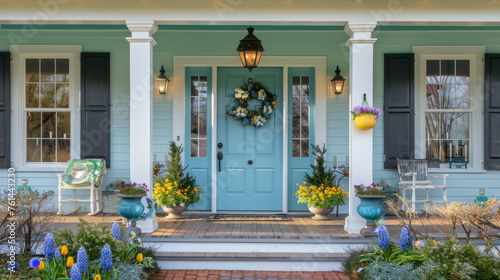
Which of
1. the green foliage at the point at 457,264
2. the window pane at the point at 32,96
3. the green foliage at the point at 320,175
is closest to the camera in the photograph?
the green foliage at the point at 457,264

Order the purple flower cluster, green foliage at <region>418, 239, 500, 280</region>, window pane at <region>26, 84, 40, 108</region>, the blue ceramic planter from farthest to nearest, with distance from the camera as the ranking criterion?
window pane at <region>26, 84, 40, 108</region> → the purple flower cluster → the blue ceramic planter → green foliage at <region>418, 239, 500, 280</region>

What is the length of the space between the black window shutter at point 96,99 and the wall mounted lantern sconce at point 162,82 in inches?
29.5

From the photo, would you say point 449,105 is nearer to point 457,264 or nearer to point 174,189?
point 457,264

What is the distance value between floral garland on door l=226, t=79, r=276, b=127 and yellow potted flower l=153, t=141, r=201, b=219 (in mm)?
988

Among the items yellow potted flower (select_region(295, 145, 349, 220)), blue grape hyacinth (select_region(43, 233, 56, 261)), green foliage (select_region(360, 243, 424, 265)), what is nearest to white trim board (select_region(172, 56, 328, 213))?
yellow potted flower (select_region(295, 145, 349, 220))

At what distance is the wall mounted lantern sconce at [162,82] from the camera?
244 inches

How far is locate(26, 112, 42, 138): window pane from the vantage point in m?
6.39

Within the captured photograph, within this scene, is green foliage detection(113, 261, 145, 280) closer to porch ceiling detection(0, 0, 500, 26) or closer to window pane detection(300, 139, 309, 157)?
porch ceiling detection(0, 0, 500, 26)

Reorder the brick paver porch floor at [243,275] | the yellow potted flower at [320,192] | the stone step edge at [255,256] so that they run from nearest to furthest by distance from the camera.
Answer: the brick paver porch floor at [243,275] < the stone step edge at [255,256] < the yellow potted flower at [320,192]

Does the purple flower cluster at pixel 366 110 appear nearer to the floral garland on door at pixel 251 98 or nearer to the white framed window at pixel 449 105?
the floral garland on door at pixel 251 98

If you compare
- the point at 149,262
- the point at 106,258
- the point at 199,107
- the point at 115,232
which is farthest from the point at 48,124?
the point at 106,258

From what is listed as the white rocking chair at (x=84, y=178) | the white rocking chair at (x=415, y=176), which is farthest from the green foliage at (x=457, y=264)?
the white rocking chair at (x=84, y=178)

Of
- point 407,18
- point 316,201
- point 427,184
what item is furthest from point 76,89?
point 427,184

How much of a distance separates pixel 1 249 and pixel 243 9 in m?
3.49
